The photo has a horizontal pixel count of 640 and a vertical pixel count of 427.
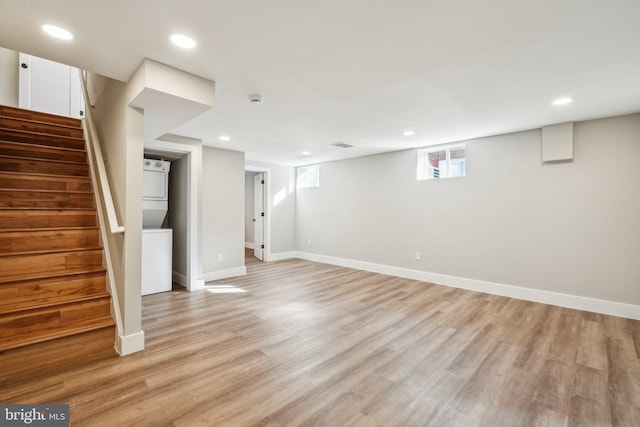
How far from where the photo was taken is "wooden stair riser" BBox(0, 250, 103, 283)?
7.52 ft

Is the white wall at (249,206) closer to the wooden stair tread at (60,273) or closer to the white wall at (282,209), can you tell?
the white wall at (282,209)

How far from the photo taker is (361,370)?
7.14 ft

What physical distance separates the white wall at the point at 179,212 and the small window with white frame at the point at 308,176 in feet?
10.1

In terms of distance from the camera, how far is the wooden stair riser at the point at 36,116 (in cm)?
A: 338

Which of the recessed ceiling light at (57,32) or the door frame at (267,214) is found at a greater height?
the recessed ceiling light at (57,32)

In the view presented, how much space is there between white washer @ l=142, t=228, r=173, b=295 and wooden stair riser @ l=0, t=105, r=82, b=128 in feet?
5.75

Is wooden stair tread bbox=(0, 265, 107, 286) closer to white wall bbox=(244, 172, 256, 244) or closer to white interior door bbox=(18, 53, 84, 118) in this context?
white interior door bbox=(18, 53, 84, 118)

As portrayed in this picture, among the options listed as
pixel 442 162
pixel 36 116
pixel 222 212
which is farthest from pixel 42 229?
pixel 442 162

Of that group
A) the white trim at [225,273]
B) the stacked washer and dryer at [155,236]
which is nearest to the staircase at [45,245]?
the stacked washer and dryer at [155,236]

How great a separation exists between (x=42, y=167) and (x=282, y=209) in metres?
4.43

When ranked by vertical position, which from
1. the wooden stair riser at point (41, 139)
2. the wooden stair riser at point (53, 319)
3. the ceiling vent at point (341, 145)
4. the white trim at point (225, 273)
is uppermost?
the ceiling vent at point (341, 145)

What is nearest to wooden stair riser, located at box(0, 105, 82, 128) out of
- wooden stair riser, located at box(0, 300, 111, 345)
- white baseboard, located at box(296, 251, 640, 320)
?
wooden stair riser, located at box(0, 300, 111, 345)

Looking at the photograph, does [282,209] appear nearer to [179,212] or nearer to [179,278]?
[179,212]

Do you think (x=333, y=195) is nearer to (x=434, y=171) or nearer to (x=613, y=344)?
(x=434, y=171)
